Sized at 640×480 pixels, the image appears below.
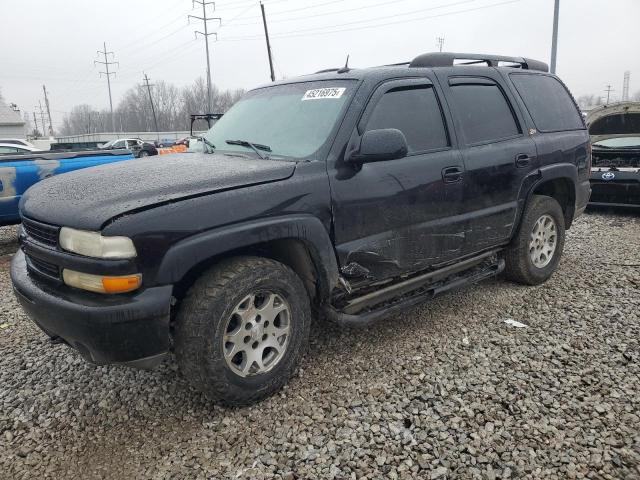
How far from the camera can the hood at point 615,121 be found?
8469mm

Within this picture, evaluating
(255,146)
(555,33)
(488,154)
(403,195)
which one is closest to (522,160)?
(488,154)

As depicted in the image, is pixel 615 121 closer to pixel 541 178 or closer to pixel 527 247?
pixel 541 178

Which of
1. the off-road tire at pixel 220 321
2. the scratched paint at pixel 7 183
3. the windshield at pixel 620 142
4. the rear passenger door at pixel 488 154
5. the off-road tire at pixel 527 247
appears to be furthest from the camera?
the windshield at pixel 620 142

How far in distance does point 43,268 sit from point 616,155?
8.60m

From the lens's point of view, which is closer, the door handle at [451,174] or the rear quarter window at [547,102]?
the door handle at [451,174]

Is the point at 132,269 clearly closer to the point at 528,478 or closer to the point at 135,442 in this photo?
the point at 135,442

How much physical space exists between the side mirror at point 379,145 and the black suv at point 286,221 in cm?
1

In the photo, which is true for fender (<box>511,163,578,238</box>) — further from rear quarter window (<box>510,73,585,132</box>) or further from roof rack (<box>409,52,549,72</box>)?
roof rack (<box>409,52,549,72</box>)

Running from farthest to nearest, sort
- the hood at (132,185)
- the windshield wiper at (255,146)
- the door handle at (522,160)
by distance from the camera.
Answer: the door handle at (522,160), the windshield wiper at (255,146), the hood at (132,185)

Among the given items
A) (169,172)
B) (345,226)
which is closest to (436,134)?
(345,226)

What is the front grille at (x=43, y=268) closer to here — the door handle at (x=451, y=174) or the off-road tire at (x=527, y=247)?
the door handle at (x=451, y=174)

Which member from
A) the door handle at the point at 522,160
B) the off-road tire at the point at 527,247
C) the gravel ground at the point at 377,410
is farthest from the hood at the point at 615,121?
the gravel ground at the point at 377,410

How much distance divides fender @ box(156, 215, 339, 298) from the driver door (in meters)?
0.15

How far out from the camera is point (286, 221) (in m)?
2.70
